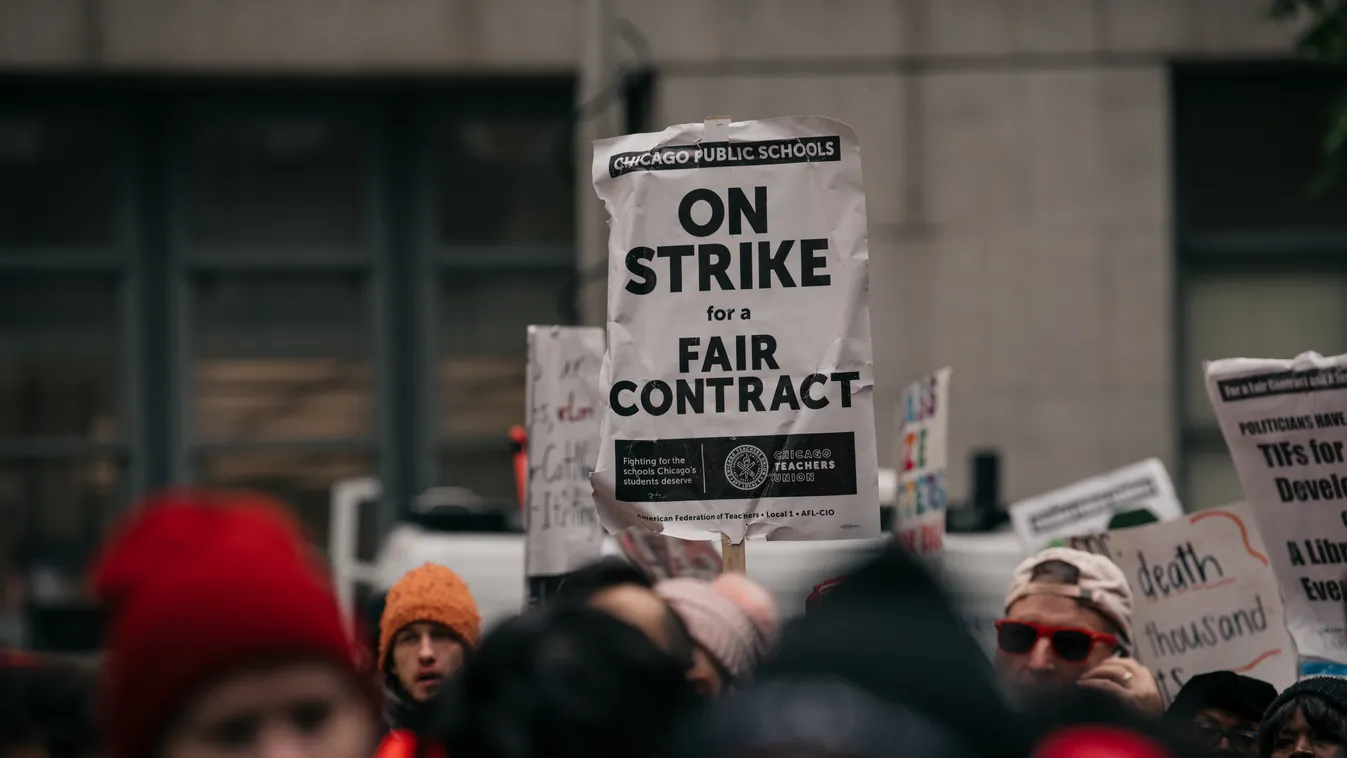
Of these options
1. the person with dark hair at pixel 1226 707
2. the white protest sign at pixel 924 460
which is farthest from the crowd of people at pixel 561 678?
the white protest sign at pixel 924 460

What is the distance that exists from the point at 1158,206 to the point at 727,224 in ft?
28.6

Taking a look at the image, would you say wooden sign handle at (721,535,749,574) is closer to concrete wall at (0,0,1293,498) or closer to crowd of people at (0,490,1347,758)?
crowd of people at (0,490,1347,758)

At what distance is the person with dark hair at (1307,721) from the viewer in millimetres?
4230

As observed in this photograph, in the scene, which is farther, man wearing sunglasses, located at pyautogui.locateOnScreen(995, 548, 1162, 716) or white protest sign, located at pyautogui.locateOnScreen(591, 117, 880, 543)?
white protest sign, located at pyautogui.locateOnScreen(591, 117, 880, 543)

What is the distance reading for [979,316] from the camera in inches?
516

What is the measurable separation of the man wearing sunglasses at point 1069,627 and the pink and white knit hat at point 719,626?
1883mm

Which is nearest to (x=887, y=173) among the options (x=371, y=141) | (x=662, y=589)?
(x=371, y=141)

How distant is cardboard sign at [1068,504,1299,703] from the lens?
19.2ft

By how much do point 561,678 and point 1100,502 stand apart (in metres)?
5.51

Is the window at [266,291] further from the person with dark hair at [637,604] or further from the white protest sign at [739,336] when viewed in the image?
the person with dark hair at [637,604]

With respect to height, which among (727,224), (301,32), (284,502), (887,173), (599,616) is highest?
(301,32)

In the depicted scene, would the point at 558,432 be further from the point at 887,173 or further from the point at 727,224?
the point at 887,173

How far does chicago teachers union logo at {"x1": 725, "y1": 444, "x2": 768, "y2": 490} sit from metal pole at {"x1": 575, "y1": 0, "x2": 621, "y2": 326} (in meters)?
5.64

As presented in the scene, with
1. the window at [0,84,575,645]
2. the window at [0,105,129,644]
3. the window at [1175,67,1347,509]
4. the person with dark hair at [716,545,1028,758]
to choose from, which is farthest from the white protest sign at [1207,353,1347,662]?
the window at [0,105,129,644]
